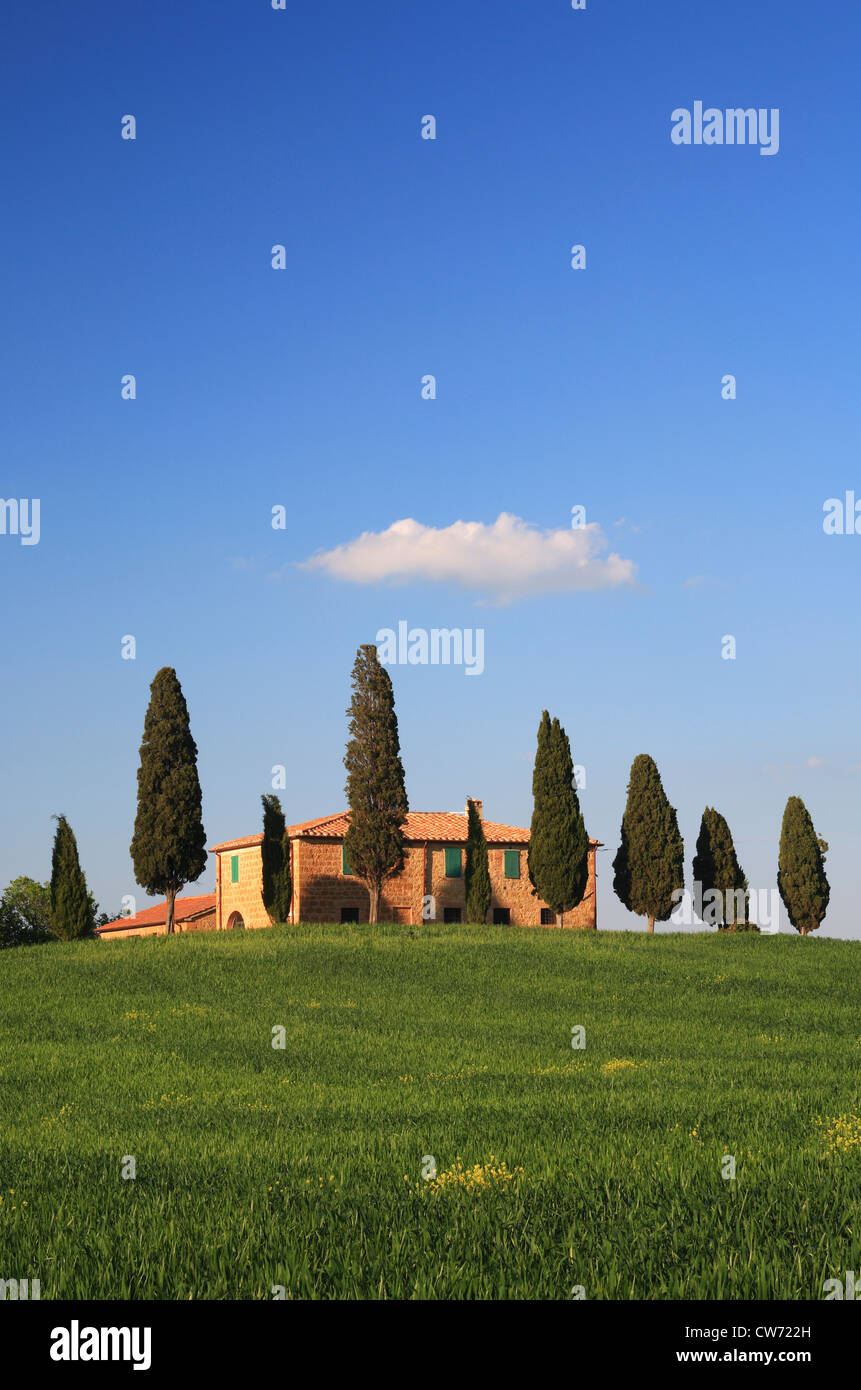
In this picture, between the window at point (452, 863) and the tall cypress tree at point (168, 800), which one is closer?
the tall cypress tree at point (168, 800)

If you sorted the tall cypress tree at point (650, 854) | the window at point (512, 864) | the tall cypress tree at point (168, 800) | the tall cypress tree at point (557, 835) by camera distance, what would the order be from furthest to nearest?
the window at point (512, 864) < the tall cypress tree at point (650, 854) < the tall cypress tree at point (557, 835) < the tall cypress tree at point (168, 800)

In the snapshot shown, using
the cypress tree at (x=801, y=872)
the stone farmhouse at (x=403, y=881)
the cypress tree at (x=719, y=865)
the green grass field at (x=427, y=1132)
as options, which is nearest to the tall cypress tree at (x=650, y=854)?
the stone farmhouse at (x=403, y=881)

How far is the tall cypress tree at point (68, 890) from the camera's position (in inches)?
2119

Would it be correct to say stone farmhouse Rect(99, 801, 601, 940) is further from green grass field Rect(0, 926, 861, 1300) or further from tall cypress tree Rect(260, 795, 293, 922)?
green grass field Rect(0, 926, 861, 1300)

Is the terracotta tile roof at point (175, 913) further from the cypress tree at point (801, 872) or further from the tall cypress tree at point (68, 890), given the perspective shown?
the cypress tree at point (801, 872)

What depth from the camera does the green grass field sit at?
7.23m

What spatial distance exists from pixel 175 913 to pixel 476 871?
31.0m

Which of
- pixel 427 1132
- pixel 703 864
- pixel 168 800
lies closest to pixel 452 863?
→ pixel 703 864

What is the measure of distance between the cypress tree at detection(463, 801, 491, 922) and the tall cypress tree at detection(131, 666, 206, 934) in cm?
1360

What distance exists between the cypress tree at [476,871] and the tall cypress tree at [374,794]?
4715mm

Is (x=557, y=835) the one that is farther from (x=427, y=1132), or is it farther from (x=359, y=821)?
(x=427, y=1132)

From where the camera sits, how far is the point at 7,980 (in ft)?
120
